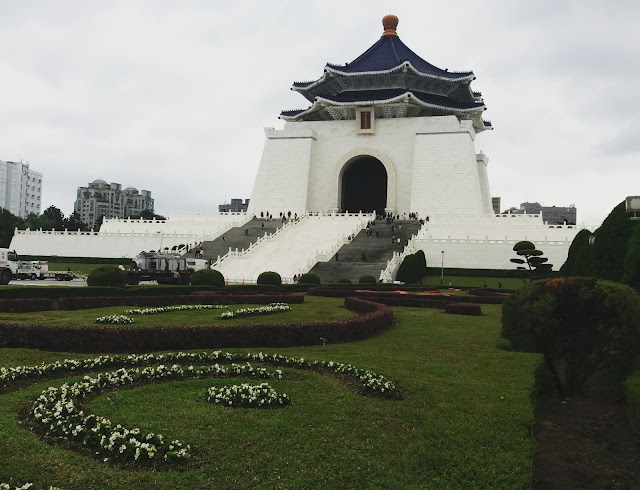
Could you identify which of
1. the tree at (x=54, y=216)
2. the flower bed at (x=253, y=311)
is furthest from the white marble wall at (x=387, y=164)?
the flower bed at (x=253, y=311)

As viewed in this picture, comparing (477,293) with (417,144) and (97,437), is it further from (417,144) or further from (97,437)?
(417,144)

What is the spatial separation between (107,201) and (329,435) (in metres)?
100

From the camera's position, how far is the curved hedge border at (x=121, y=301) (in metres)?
11.4

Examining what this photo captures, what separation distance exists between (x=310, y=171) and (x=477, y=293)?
1079 inches

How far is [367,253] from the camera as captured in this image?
27.8 metres

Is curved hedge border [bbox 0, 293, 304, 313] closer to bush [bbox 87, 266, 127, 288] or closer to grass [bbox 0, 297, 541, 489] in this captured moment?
bush [bbox 87, 266, 127, 288]

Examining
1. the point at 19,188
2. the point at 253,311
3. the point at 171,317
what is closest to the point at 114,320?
the point at 171,317

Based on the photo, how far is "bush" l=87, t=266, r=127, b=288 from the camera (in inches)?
657

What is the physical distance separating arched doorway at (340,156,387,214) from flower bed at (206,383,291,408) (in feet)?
142

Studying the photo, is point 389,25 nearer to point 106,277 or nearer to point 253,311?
point 106,277

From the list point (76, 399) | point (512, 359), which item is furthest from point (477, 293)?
point (76, 399)

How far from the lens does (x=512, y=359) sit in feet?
22.7

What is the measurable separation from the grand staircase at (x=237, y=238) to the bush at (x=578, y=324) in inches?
912

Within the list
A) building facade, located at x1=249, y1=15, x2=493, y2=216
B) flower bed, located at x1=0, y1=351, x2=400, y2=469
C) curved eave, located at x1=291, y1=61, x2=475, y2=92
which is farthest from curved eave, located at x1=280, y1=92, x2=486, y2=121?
flower bed, located at x1=0, y1=351, x2=400, y2=469
